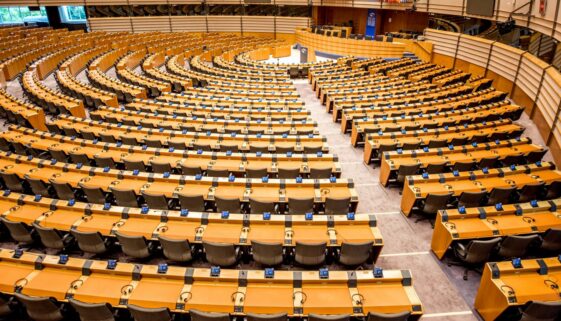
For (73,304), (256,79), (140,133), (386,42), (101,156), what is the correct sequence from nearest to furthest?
(73,304) → (101,156) → (140,133) → (256,79) → (386,42)

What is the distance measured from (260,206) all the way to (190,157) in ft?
9.94

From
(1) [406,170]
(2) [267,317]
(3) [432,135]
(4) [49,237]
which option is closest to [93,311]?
(2) [267,317]

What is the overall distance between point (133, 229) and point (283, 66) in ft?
53.7

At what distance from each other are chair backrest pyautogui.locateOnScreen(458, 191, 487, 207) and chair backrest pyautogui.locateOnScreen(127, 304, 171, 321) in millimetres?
6163

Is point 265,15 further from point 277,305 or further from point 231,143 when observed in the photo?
point 277,305

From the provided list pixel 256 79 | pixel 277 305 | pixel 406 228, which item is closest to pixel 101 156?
pixel 277 305

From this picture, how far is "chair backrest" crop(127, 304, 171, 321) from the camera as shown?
4797 millimetres

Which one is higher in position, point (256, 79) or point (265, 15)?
point (265, 15)

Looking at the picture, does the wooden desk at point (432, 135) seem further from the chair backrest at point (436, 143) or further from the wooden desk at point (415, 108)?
the wooden desk at point (415, 108)

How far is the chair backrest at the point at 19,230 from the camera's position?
666cm

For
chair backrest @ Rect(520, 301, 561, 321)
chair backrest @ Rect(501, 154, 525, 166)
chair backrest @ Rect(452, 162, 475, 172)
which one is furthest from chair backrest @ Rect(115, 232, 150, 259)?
chair backrest @ Rect(501, 154, 525, 166)

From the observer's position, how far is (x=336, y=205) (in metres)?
7.64

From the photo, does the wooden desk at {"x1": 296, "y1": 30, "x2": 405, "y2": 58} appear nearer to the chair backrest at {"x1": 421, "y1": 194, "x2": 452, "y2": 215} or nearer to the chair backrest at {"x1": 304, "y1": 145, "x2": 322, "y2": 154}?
the chair backrest at {"x1": 304, "y1": 145, "x2": 322, "y2": 154}

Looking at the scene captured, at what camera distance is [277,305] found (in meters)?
5.18
